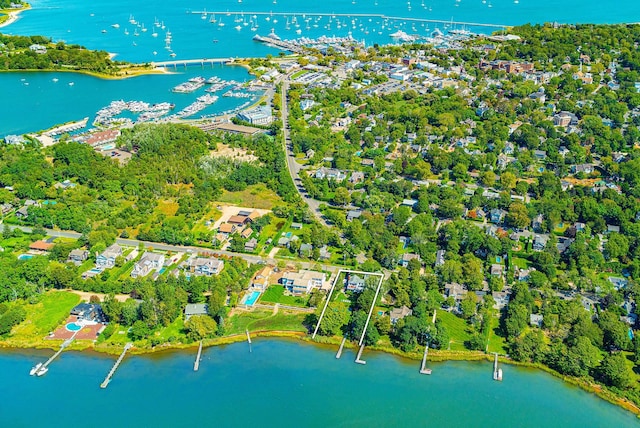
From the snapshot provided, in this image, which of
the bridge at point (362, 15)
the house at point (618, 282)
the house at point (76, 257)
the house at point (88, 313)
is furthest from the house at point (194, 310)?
the bridge at point (362, 15)

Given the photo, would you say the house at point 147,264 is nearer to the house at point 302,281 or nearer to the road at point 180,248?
the road at point 180,248

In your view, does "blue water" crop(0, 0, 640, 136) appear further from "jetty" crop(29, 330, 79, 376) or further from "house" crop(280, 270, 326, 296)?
"jetty" crop(29, 330, 79, 376)

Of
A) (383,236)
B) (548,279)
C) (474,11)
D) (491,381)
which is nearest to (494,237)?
(548,279)

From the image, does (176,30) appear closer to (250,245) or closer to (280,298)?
(250,245)

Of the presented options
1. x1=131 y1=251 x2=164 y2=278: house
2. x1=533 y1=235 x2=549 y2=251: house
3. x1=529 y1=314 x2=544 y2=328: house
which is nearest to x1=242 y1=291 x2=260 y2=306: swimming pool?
x1=131 y1=251 x2=164 y2=278: house

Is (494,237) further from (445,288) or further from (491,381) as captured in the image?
(491,381)

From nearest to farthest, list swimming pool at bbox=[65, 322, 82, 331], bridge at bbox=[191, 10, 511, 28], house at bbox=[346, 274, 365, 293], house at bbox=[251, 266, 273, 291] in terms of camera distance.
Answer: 1. swimming pool at bbox=[65, 322, 82, 331]
2. house at bbox=[346, 274, 365, 293]
3. house at bbox=[251, 266, 273, 291]
4. bridge at bbox=[191, 10, 511, 28]

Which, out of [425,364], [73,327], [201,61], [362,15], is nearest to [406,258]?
[425,364]
